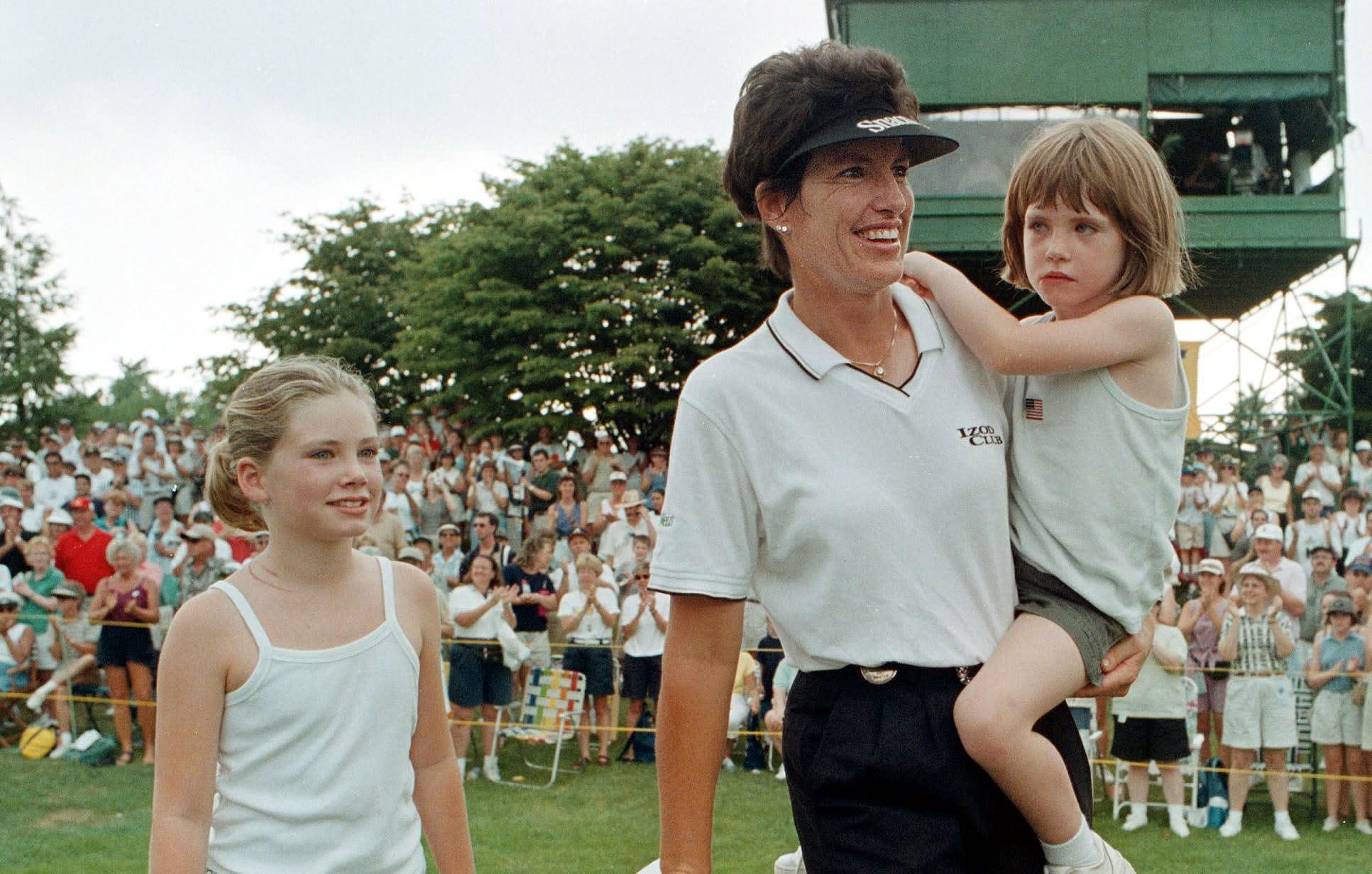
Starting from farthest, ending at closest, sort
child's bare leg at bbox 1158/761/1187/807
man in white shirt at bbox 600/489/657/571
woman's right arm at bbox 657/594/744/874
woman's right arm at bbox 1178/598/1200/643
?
1. man in white shirt at bbox 600/489/657/571
2. woman's right arm at bbox 1178/598/1200/643
3. child's bare leg at bbox 1158/761/1187/807
4. woman's right arm at bbox 657/594/744/874

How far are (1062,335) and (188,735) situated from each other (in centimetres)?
169

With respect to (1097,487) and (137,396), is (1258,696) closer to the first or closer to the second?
(1097,487)

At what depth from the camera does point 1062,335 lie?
7.88ft

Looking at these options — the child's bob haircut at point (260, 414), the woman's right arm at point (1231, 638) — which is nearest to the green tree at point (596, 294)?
the woman's right arm at point (1231, 638)

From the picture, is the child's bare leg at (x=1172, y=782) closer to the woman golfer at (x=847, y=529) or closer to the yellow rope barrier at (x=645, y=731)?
the yellow rope barrier at (x=645, y=731)

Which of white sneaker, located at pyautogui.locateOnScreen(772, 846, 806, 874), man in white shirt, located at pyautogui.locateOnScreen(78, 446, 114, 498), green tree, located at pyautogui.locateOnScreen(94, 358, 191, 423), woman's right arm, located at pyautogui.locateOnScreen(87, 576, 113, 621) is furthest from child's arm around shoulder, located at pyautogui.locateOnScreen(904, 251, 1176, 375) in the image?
green tree, located at pyautogui.locateOnScreen(94, 358, 191, 423)

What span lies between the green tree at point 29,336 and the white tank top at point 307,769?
40.1 meters

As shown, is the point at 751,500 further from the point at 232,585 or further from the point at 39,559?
the point at 39,559

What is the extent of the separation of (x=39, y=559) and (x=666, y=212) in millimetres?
18279

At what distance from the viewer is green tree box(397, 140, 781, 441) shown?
27.6 meters

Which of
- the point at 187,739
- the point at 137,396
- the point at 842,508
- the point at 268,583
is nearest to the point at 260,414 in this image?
the point at 268,583

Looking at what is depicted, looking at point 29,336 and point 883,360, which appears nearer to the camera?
point 883,360

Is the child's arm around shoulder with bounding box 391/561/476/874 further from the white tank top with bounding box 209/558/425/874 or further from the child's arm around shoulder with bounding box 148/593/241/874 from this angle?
the child's arm around shoulder with bounding box 148/593/241/874

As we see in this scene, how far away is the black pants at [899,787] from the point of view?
2252 mm
